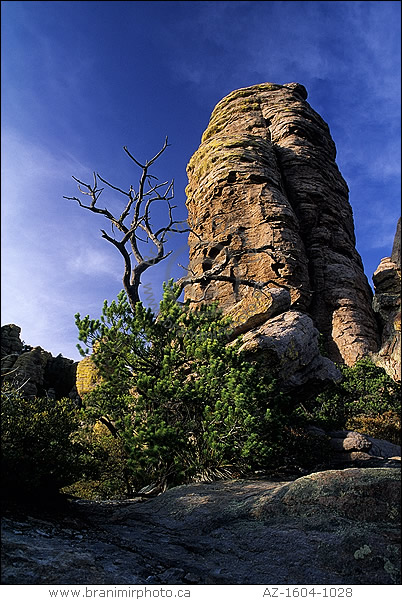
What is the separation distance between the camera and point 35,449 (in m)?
5.26

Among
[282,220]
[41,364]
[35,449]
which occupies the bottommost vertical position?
[35,449]

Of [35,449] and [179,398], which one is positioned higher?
[179,398]

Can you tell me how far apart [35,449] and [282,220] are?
19.4 m

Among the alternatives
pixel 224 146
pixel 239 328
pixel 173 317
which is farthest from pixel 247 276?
pixel 173 317

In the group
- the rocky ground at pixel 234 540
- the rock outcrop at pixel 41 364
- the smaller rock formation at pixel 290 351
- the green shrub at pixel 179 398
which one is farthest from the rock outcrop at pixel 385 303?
the rock outcrop at pixel 41 364

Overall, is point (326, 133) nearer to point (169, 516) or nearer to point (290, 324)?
point (290, 324)

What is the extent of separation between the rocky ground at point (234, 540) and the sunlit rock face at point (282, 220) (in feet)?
42.6

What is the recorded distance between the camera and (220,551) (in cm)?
395

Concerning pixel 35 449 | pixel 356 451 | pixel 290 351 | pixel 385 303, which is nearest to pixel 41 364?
pixel 385 303

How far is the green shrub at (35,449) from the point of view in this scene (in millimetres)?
4836

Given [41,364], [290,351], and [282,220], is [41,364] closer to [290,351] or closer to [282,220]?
[282,220]

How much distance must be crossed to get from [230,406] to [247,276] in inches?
563

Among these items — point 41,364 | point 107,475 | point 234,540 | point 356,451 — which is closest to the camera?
point 234,540

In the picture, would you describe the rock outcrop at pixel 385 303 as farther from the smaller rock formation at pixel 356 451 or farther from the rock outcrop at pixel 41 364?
the rock outcrop at pixel 41 364
